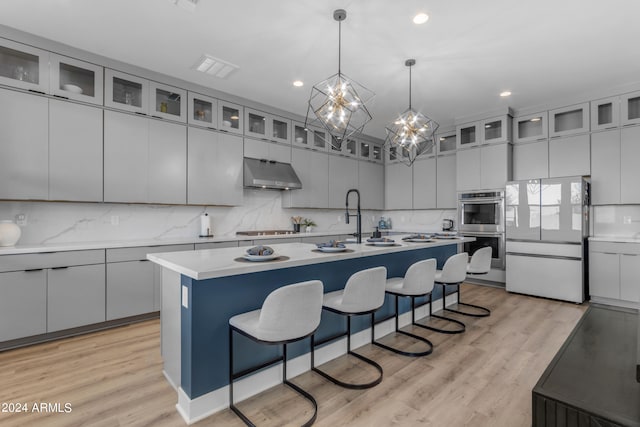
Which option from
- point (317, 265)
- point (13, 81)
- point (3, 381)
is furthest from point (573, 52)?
point (3, 381)

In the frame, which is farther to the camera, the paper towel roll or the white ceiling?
the paper towel roll

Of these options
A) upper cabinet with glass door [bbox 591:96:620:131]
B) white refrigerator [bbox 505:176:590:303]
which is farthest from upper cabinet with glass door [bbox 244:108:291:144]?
upper cabinet with glass door [bbox 591:96:620:131]

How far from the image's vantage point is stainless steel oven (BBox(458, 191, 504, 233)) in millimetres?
5086

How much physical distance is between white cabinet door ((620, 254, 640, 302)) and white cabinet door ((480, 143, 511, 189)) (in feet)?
5.79

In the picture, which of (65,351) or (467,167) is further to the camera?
(467,167)

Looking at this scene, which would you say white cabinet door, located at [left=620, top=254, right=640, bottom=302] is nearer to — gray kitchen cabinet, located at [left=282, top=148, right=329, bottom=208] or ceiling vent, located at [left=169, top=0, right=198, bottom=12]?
gray kitchen cabinet, located at [left=282, top=148, right=329, bottom=208]

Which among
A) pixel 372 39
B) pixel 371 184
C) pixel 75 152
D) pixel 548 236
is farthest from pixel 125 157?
pixel 548 236

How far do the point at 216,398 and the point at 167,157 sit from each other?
296 cm

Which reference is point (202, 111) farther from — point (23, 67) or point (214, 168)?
point (23, 67)

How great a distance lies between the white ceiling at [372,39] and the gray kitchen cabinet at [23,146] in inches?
26.4

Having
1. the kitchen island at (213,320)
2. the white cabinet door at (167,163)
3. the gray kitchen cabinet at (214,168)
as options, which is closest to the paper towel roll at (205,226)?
the gray kitchen cabinet at (214,168)

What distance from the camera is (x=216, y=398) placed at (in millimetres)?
1936

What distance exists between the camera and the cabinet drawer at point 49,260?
9.17 feet

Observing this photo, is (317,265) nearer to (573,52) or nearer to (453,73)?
(453,73)
